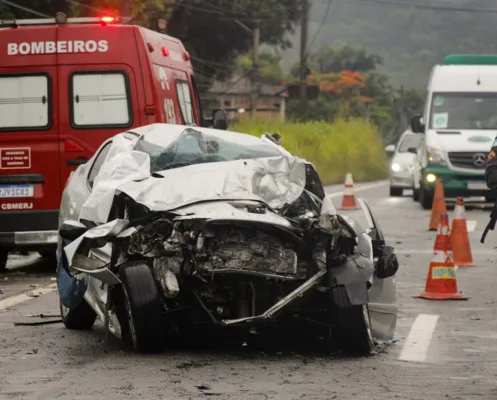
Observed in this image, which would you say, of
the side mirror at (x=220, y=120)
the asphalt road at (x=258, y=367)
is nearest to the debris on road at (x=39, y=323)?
the asphalt road at (x=258, y=367)

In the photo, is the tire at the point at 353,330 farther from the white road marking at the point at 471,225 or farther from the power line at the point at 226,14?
the power line at the point at 226,14

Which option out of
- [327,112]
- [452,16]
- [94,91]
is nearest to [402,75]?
[452,16]

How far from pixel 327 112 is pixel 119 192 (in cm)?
8416

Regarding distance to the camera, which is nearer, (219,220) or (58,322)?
(219,220)

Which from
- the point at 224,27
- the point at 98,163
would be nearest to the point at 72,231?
the point at 98,163

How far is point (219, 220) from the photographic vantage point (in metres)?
8.79

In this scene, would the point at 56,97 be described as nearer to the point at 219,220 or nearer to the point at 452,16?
the point at 219,220

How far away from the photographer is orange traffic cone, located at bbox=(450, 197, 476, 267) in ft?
52.2

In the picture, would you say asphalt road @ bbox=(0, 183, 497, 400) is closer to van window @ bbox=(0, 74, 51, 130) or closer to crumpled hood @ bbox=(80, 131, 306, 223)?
crumpled hood @ bbox=(80, 131, 306, 223)

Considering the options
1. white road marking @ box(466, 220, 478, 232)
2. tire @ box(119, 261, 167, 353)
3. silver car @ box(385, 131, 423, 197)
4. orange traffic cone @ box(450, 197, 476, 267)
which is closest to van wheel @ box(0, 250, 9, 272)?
orange traffic cone @ box(450, 197, 476, 267)

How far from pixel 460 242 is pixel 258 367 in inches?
306

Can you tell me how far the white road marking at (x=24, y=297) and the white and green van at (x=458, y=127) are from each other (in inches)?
562

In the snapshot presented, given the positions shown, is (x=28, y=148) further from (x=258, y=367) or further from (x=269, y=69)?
(x=269, y=69)

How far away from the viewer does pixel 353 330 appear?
8.94 m
